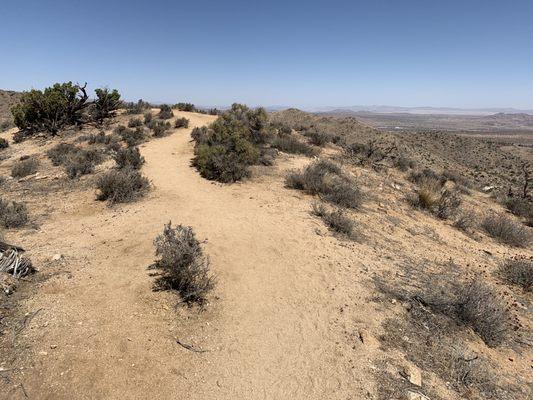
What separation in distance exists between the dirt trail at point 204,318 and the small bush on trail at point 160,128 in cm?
1108

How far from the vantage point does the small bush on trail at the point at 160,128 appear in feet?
60.3

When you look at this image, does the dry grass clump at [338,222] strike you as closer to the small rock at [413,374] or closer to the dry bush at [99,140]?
the small rock at [413,374]

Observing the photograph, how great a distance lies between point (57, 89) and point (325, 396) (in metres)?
22.6

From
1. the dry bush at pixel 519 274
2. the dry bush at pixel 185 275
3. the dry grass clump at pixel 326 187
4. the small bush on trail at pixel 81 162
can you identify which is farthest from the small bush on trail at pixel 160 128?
the dry bush at pixel 519 274

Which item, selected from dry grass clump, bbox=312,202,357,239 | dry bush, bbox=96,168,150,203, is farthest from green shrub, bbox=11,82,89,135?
dry grass clump, bbox=312,202,357,239

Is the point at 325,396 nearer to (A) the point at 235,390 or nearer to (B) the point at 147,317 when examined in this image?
(A) the point at 235,390

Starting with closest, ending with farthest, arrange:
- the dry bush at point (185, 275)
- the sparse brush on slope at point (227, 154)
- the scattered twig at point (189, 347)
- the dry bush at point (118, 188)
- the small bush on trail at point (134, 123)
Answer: the scattered twig at point (189, 347)
the dry bush at point (185, 275)
the dry bush at point (118, 188)
the sparse brush on slope at point (227, 154)
the small bush on trail at point (134, 123)

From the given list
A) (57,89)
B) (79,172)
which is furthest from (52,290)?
(57,89)

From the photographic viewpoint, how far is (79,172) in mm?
11273

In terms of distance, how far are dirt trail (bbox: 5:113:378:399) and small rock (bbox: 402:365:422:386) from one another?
0.47 m

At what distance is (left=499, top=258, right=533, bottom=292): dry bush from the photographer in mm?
6324

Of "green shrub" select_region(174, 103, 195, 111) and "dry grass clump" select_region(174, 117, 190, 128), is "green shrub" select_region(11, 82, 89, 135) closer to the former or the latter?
"dry grass clump" select_region(174, 117, 190, 128)

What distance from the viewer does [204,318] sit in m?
4.76

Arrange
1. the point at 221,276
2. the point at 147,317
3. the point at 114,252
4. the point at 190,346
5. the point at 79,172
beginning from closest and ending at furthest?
the point at 190,346
the point at 147,317
the point at 221,276
the point at 114,252
the point at 79,172
